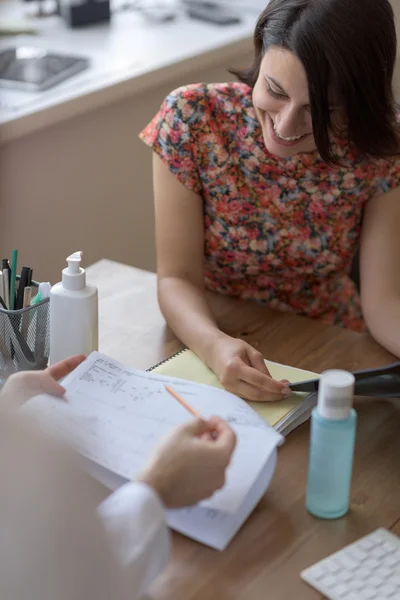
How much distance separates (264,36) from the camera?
4.80 ft

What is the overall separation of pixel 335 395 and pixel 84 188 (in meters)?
1.69

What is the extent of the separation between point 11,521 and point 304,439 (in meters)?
0.56

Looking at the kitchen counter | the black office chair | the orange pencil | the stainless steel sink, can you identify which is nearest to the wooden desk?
the orange pencil

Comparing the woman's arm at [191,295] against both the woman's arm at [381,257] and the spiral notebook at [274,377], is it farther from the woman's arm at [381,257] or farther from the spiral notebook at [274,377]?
the woman's arm at [381,257]

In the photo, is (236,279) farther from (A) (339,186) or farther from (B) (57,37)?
(B) (57,37)

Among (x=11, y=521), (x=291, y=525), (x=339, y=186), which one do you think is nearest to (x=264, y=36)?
(x=339, y=186)

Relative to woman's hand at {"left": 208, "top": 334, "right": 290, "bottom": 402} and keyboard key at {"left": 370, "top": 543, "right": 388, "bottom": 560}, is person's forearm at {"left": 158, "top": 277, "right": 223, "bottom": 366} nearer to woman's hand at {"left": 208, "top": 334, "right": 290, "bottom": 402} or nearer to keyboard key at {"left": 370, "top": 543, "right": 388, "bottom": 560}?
woman's hand at {"left": 208, "top": 334, "right": 290, "bottom": 402}

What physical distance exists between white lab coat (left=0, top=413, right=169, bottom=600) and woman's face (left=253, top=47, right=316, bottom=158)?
83 centimetres

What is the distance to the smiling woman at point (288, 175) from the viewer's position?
54.1 inches

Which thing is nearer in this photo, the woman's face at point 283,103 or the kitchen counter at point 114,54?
the woman's face at point 283,103

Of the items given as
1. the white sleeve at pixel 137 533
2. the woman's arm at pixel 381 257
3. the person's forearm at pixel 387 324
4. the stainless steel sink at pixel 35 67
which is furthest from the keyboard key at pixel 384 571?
the stainless steel sink at pixel 35 67

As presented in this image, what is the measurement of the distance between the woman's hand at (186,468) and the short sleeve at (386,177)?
81cm

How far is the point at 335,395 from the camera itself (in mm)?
951

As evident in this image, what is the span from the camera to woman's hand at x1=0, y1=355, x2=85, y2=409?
108 cm
